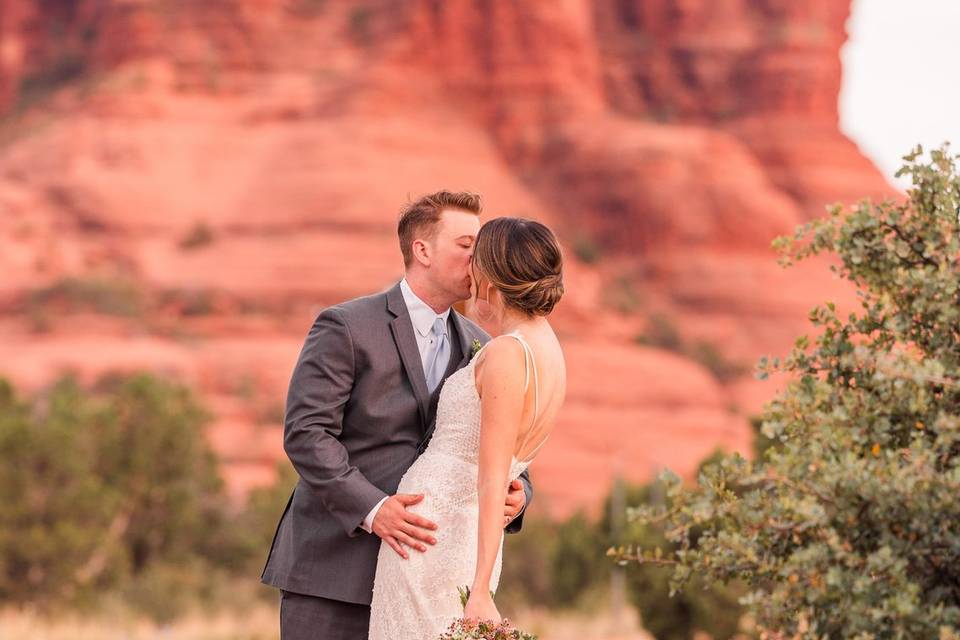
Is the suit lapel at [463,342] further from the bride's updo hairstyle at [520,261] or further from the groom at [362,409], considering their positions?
the bride's updo hairstyle at [520,261]

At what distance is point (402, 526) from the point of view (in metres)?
4.10

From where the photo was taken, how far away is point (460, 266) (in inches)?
173

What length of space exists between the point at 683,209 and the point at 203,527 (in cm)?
3713

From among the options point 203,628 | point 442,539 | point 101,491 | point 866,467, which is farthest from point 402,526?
point 101,491

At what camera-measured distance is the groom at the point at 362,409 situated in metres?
4.28

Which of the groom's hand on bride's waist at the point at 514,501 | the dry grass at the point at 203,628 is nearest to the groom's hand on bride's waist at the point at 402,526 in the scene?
the groom's hand on bride's waist at the point at 514,501

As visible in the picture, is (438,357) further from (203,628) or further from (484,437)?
(203,628)

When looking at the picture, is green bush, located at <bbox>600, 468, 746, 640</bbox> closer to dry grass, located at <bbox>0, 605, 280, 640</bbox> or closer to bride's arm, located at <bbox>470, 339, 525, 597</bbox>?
dry grass, located at <bbox>0, 605, 280, 640</bbox>

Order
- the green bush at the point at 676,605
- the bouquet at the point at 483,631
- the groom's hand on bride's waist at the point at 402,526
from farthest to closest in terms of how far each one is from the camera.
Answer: the green bush at the point at 676,605
the groom's hand on bride's waist at the point at 402,526
the bouquet at the point at 483,631

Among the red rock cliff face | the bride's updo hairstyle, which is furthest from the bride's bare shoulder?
the red rock cliff face

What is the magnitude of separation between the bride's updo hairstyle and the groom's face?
31 centimetres

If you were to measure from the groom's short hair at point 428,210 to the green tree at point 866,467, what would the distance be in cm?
112

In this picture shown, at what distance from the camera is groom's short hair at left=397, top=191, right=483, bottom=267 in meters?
4.39

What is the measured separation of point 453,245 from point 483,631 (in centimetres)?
131
